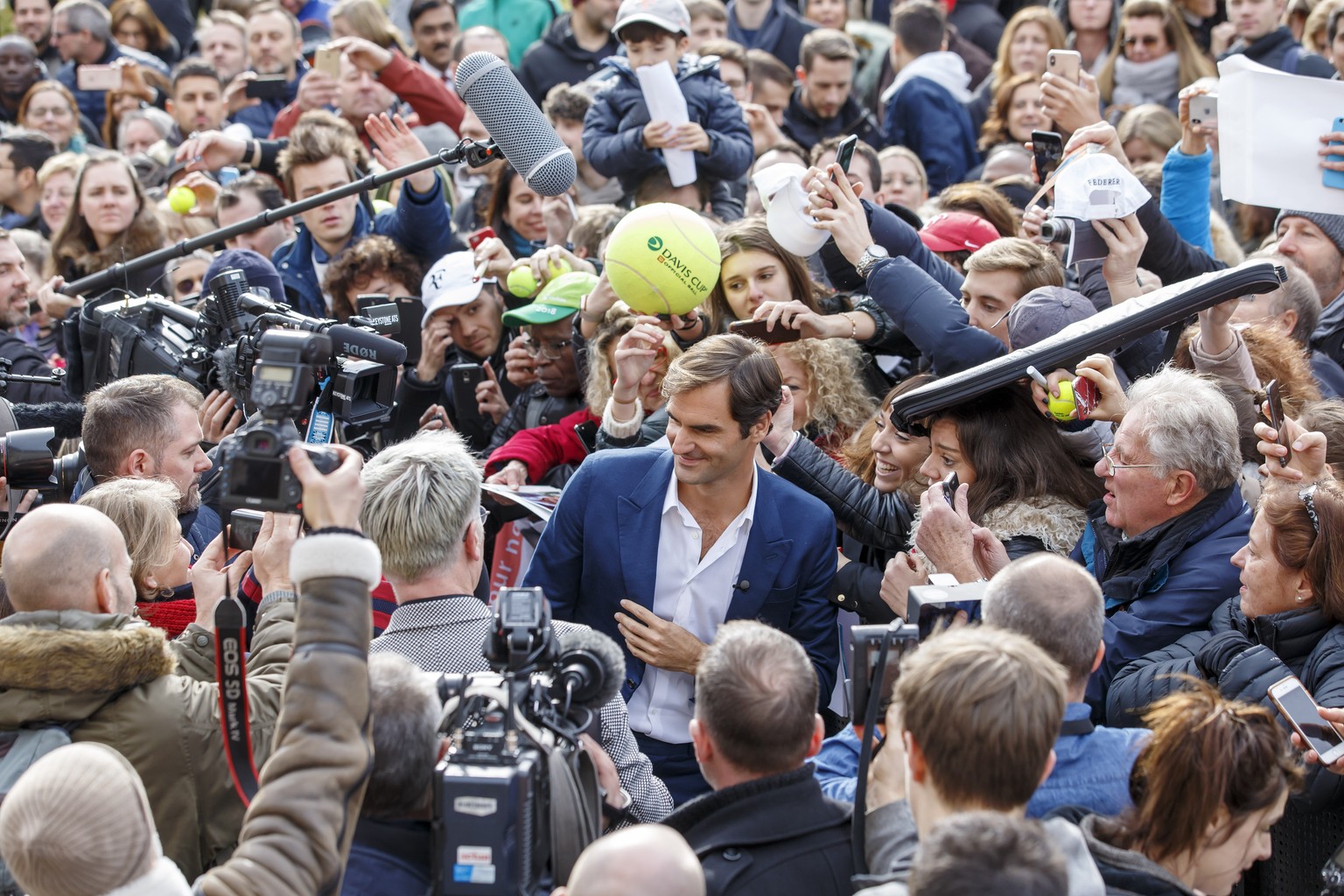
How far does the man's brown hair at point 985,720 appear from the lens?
2527 mm

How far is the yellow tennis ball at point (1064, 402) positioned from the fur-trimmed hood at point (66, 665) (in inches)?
96.4

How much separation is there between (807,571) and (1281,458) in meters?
1.37

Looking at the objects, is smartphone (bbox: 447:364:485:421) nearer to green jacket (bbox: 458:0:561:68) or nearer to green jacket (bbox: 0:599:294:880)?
green jacket (bbox: 0:599:294:880)

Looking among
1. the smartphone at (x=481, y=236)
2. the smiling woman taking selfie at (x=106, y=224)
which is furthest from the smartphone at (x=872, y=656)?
the smiling woman taking selfie at (x=106, y=224)

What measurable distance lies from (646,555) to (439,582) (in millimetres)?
884

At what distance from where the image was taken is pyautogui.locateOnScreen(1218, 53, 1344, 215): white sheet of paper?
5.11 m

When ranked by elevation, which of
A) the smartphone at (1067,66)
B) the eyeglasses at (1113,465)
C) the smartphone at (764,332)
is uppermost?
the smartphone at (1067,66)

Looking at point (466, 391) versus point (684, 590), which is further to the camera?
point (466, 391)

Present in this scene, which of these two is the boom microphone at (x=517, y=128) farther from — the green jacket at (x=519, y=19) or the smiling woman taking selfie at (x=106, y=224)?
the green jacket at (x=519, y=19)

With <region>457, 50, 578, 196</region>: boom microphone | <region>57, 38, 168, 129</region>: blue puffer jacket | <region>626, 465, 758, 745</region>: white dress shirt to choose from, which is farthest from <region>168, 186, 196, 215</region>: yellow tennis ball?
<region>626, 465, 758, 745</region>: white dress shirt

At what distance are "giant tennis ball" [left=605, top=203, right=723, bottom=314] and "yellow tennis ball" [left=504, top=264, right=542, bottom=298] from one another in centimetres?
117

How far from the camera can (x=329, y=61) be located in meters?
8.46

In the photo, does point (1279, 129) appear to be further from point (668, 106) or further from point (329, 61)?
point (329, 61)

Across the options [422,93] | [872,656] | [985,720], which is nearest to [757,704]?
[872,656]
